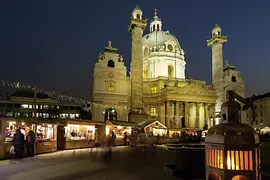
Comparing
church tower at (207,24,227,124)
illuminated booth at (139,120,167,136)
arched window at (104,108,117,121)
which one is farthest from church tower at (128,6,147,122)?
church tower at (207,24,227,124)

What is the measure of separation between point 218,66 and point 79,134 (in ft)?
133

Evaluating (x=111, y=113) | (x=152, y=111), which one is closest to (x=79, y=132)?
(x=111, y=113)

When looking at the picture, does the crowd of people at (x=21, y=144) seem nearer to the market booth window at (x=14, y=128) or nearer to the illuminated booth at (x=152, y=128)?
the market booth window at (x=14, y=128)

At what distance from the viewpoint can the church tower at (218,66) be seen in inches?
2173

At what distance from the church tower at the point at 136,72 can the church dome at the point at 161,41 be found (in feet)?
60.6

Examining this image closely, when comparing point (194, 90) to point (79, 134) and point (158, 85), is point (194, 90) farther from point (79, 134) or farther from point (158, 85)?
point (79, 134)

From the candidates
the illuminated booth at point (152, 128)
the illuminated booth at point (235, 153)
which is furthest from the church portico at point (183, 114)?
the illuminated booth at point (235, 153)

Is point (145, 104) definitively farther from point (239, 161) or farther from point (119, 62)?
point (239, 161)

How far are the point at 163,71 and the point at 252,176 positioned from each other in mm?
55654

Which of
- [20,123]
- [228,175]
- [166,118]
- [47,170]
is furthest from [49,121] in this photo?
[166,118]

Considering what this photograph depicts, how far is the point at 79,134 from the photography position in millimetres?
23000

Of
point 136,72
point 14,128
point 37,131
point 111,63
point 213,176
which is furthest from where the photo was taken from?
point 111,63

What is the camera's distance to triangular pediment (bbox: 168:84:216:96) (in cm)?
4978

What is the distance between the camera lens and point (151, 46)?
6222cm
